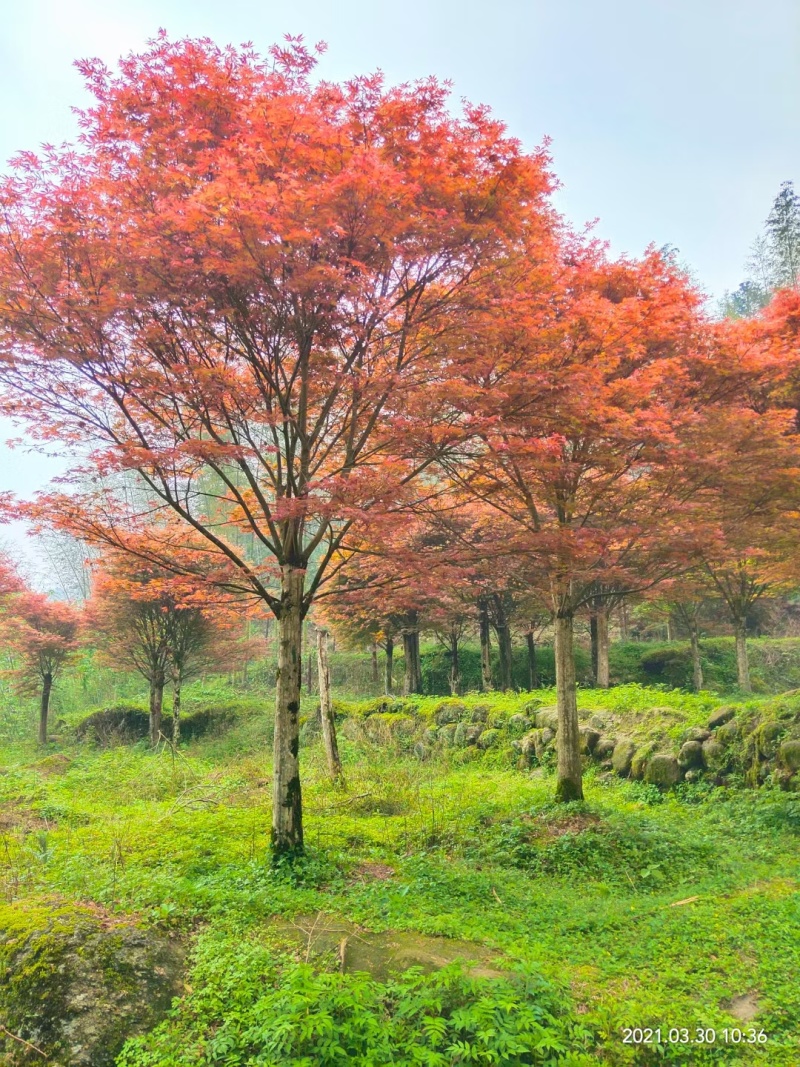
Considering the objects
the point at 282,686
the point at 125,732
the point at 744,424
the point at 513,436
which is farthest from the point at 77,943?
the point at 125,732

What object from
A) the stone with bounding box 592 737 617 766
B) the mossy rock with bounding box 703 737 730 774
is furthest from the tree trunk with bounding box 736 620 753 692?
the mossy rock with bounding box 703 737 730 774

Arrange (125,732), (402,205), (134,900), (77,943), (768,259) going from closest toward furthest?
1. (77,943)
2. (134,900)
3. (402,205)
4. (125,732)
5. (768,259)

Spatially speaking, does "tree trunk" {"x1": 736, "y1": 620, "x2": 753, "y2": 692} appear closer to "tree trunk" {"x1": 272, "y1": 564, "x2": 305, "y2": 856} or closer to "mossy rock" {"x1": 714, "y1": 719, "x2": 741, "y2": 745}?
"mossy rock" {"x1": 714, "y1": 719, "x2": 741, "y2": 745}

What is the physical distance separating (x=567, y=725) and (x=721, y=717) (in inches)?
101

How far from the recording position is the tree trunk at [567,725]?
22.9 ft

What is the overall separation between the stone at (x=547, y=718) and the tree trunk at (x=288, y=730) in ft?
19.1

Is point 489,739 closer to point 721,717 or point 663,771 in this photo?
point 663,771

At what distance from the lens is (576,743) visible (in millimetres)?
7008

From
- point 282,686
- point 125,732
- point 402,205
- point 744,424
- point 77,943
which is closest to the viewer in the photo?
point 77,943

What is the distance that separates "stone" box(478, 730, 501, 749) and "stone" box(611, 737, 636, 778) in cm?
258

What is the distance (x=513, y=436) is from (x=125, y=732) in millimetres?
16452

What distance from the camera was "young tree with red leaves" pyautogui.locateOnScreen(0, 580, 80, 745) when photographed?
1736 cm

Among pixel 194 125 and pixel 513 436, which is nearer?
pixel 194 125

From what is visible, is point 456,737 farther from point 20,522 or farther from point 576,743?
point 20,522
